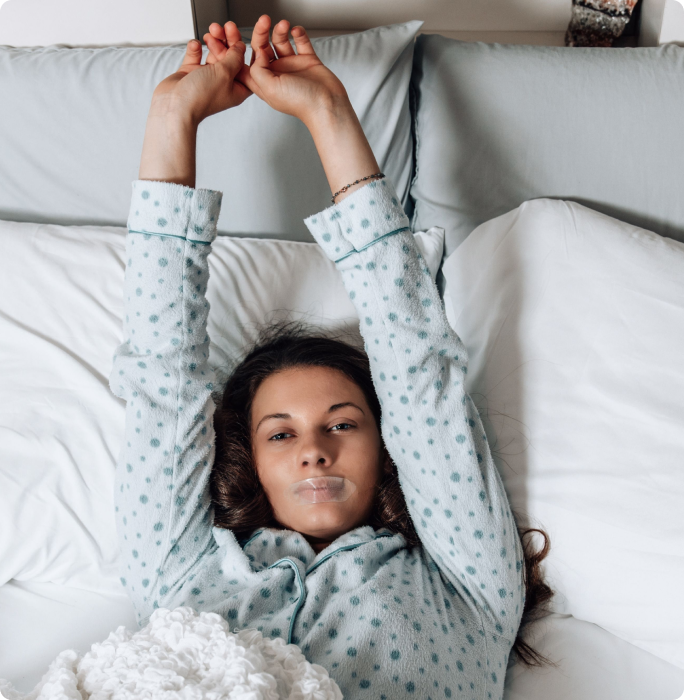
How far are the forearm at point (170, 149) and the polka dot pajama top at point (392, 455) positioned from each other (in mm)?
43

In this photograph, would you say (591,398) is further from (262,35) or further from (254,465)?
(262,35)

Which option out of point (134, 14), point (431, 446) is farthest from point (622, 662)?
point (134, 14)

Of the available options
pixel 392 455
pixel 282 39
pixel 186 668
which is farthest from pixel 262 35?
pixel 186 668

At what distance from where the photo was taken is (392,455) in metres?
0.94

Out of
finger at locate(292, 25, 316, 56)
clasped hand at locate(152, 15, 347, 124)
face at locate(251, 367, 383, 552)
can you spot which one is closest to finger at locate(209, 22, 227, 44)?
clasped hand at locate(152, 15, 347, 124)

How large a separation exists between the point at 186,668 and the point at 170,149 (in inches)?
28.5

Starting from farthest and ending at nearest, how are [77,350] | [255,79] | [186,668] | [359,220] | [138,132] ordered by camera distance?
[138,132], [77,350], [255,79], [359,220], [186,668]

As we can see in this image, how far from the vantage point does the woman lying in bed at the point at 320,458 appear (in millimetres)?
860

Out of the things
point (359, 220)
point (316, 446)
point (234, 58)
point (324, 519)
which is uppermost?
point (234, 58)

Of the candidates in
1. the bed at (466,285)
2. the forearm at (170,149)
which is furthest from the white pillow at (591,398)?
the forearm at (170,149)

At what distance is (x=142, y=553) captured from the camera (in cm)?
90

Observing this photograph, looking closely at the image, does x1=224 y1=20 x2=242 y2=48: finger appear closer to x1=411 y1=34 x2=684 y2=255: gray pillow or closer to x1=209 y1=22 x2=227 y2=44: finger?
x1=209 y1=22 x2=227 y2=44: finger

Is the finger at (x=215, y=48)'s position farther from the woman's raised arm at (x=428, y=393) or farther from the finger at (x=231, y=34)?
the woman's raised arm at (x=428, y=393)

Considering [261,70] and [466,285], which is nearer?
[261,70]
